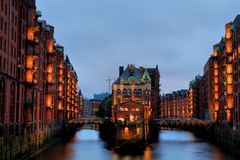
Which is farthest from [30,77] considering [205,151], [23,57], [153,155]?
[205,151]

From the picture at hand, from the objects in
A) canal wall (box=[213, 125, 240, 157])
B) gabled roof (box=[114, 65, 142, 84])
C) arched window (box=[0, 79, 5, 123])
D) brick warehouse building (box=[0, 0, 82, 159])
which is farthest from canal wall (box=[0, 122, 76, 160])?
gabled roof (box=[114, 65, 142, 84])

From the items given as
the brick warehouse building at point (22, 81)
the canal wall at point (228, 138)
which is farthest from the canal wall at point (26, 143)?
the canal wall at point (228, 138)

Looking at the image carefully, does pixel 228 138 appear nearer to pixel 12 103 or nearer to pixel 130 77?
pixel 12 103

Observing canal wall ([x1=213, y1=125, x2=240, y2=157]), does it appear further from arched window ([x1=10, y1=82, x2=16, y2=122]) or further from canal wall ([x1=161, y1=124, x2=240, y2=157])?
arched window ([x1=10, y1=82, x2=16, y2=122])

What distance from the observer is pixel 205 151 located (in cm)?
9288

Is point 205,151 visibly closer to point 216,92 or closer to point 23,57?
point 216,92

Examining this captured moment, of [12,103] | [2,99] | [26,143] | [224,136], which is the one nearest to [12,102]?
[12,103]

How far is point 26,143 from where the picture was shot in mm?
75938

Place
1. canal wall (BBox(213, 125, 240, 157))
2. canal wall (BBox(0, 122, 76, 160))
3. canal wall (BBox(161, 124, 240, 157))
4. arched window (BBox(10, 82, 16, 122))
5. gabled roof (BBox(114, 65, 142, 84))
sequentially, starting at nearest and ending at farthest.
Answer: canal wall (BBox(0, 122, 76, 160))
arched window (BBox(10, 82, 16, 122))
canal wall (BBox(213, 125, 240, 157))
canal wall (BBox(161, 124, 240, 157))
gabled roof (BBox(114, 65, 142, 84))

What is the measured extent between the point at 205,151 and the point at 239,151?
518 inches

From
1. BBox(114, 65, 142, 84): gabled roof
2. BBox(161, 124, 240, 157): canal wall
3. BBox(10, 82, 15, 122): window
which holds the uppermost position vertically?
BBox(114, 65, 142, 84): gabled roof

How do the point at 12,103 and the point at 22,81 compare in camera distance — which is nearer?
the point at 12,103

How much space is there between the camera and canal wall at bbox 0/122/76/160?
198ft

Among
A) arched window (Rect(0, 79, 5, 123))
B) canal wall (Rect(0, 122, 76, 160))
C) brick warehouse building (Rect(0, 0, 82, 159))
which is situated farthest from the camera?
brick warehouse building (Rect(0, 0, 82, 159))
